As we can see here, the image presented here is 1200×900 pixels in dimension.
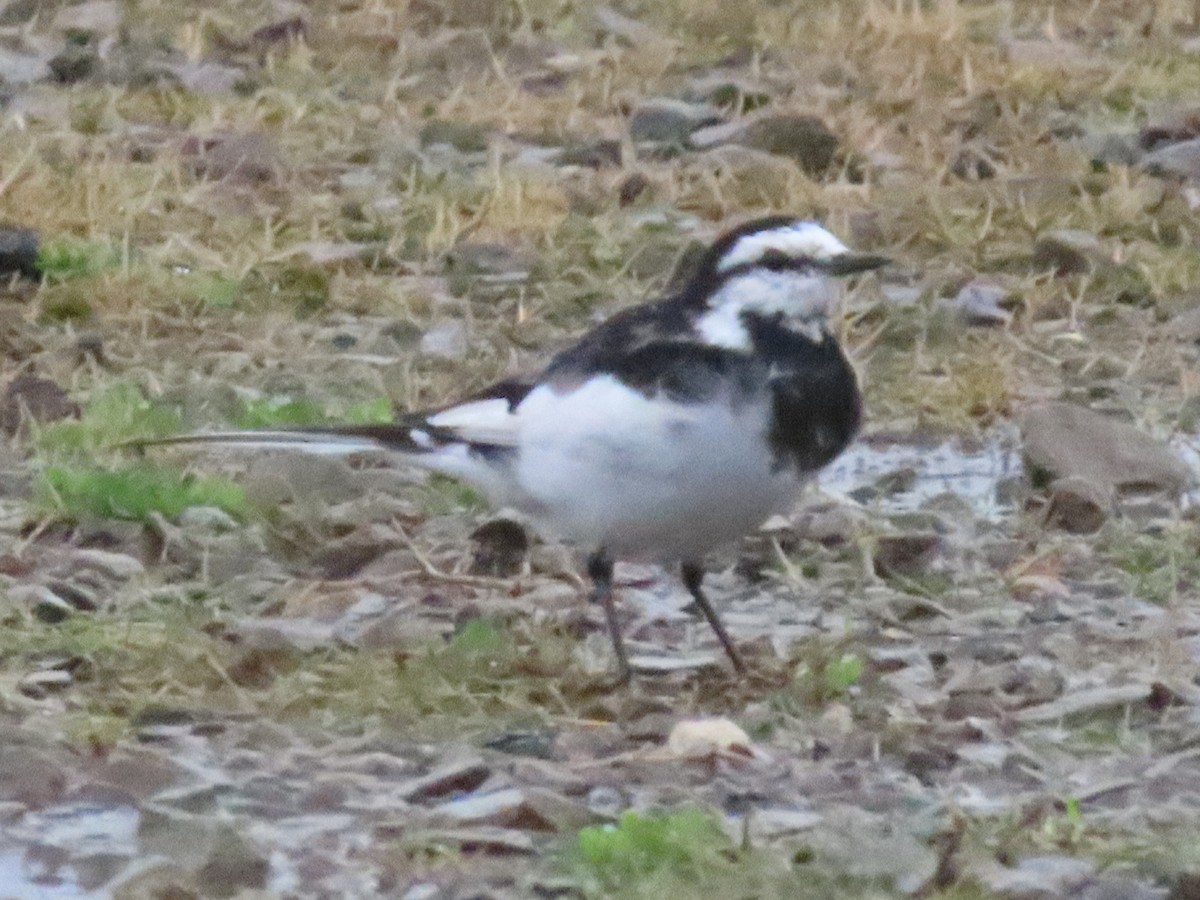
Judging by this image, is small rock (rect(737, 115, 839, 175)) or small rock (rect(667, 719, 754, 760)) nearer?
small rock (rect(667, 719, 754, 760))

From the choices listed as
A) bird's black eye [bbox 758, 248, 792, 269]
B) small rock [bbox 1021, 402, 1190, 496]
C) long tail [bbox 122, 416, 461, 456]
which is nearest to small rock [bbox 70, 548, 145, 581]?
long tail [bbox 122, 416, 461, 456]

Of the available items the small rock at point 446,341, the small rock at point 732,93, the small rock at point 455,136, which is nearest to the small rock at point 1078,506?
the small rock at point 446,341

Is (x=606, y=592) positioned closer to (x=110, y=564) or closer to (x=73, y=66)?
(x=110, y=564)

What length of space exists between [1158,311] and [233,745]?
12.1 ft

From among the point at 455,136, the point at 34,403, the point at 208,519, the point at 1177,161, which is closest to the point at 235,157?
the point at 455,136

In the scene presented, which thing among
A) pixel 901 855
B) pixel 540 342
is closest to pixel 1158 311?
pixel 540 342

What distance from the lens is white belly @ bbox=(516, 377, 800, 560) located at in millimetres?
5078

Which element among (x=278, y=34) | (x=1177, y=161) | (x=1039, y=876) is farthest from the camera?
(x=278, y=34)

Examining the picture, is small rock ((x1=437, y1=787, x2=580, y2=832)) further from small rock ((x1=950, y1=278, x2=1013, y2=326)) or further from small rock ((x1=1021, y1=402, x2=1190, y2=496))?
small rock ((x1=950, y1=278, x2=1013, y2=326))

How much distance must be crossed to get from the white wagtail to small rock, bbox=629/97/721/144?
3737mm

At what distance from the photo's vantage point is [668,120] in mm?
9414

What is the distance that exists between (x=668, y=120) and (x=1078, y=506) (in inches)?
140

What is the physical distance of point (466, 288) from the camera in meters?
7.84

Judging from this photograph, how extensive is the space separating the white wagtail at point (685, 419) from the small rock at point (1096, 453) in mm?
952
